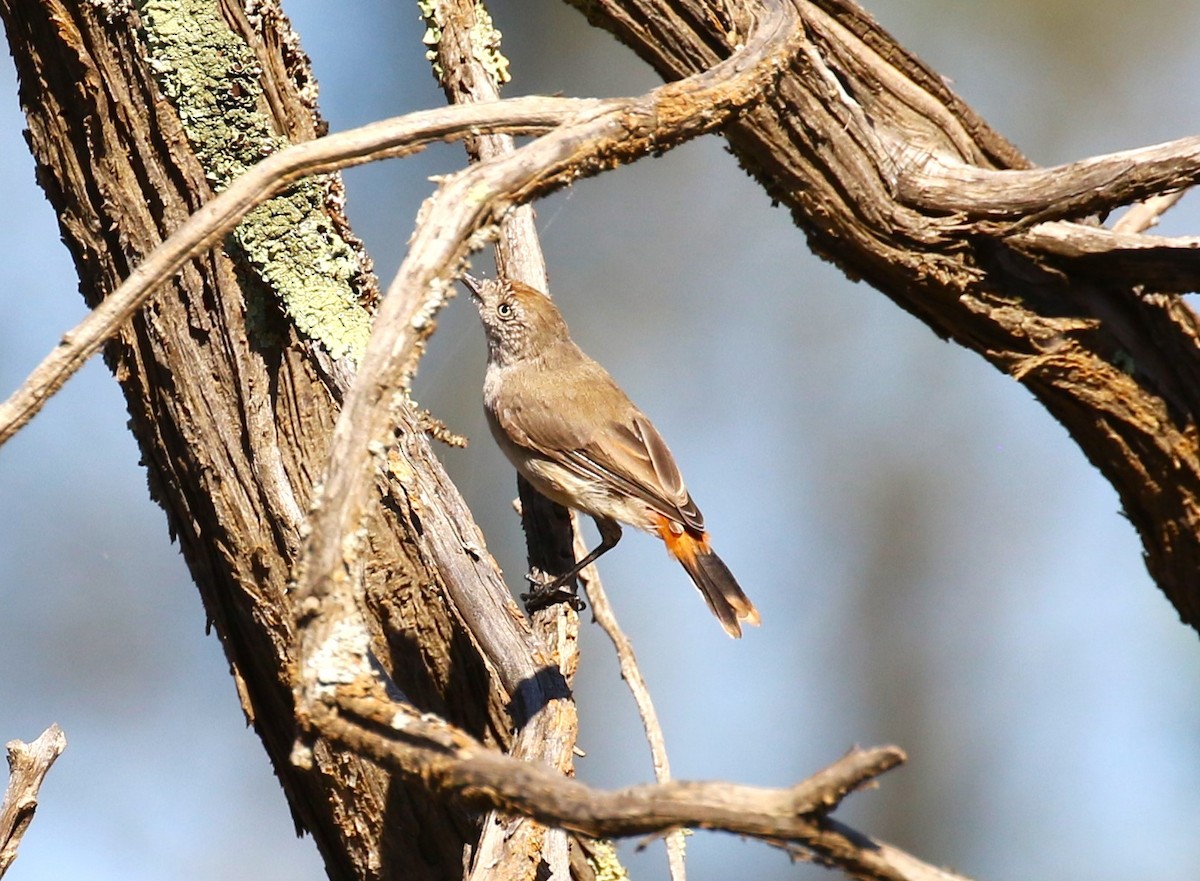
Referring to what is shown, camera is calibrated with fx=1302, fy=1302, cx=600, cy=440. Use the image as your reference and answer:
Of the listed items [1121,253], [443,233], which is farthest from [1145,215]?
[443,233]

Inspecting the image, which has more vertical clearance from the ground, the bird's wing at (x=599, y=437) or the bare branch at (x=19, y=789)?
the bird's wing at (x=599, y=437)

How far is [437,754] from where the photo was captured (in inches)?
64.6

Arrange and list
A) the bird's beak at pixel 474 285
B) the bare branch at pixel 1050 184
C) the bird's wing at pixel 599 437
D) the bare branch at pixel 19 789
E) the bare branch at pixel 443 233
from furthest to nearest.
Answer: the bird's beak at pixel 474 285, the bird's wing at pixel 599 437, the bare branch at pixel 1050 184, the bare branch at pixel 19 789, the bare branch at pixel 443 233

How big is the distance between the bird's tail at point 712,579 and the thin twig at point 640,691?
2.53 feet

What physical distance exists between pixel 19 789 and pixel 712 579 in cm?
258

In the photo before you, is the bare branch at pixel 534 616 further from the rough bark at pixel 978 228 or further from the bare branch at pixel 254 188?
the rough bark at pixel 978 228

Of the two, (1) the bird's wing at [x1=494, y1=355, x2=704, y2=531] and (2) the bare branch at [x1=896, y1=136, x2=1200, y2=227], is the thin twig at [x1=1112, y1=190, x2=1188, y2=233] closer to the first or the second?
(2) the bare branch at [x1=896, y1=136, x2=1200, y2=227]

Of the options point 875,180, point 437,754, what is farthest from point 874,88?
point 437,754

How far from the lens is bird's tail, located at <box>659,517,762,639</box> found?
4438 millimetres

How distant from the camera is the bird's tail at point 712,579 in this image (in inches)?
175

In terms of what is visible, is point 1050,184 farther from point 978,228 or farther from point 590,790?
point 590,790

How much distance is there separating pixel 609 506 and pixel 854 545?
4002 mm

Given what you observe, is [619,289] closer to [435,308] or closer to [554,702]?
[554,702]

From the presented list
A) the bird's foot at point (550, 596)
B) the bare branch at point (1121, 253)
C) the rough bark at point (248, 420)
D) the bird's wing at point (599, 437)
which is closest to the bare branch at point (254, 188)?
the rough bark at point (248, 420)
